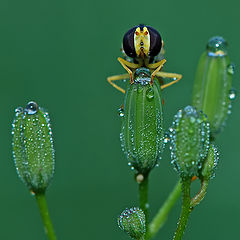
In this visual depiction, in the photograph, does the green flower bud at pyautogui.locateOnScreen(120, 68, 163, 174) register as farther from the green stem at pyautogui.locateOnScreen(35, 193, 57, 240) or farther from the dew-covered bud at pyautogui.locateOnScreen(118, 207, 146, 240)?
the green stem at pyautogui.locateOnScreen(35, 193, 57, 240)

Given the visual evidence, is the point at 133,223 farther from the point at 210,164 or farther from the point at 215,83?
the point at 215,83

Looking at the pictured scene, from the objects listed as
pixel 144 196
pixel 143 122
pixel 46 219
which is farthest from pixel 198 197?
pixel 46 219

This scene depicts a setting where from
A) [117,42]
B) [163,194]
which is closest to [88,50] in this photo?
[117,42]

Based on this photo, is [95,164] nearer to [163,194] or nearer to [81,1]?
[163,194]

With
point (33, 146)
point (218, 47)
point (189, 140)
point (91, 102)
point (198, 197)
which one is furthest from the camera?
point (91, 102)

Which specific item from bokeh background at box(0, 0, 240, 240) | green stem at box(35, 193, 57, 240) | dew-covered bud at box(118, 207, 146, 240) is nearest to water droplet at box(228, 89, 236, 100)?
dew-covered bud at box(118, 207, 146, 240)

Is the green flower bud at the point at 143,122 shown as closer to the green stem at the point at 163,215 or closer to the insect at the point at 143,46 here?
the insect at the point at 143,46

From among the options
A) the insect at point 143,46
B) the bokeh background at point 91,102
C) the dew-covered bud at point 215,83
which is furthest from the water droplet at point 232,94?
the bokeh background at point 91,102
